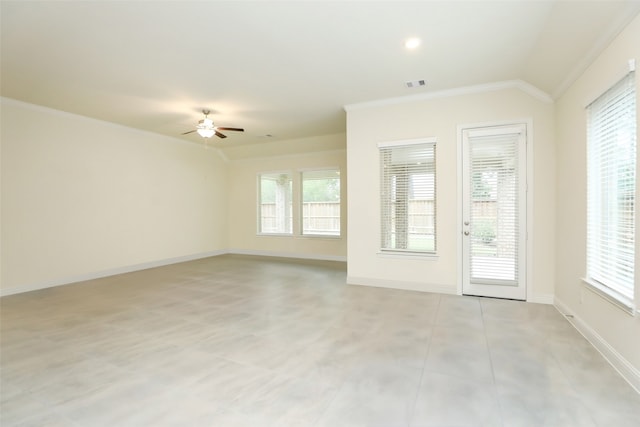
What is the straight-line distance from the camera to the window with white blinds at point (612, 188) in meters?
2.33

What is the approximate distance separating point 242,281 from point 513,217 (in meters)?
4.33

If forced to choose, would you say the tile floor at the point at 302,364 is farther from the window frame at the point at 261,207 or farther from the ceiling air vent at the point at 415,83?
the window frame at the point at 261,207

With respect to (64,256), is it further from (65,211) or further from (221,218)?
(221,218)

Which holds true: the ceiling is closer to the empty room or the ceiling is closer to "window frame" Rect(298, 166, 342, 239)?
the empty room

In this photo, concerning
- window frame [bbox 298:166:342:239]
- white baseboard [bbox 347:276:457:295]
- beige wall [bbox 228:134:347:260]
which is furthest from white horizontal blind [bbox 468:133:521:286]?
window frame [bbox 298:166:342:239]

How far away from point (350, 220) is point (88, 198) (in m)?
4.85

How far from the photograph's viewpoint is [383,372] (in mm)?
2299

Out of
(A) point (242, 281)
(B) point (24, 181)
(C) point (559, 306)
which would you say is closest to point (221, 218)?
(A) point (242, 281)

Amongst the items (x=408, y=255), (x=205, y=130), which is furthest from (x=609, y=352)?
(x=205, y=130)

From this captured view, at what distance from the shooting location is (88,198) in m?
5.56

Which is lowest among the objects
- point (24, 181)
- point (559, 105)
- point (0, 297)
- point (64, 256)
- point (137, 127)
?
point (0, 297)

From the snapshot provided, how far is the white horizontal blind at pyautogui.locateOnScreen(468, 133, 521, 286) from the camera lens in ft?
13.2

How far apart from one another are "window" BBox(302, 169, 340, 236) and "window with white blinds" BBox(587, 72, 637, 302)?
500 centimetres

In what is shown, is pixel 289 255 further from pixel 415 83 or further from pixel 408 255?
pixel 415 83
